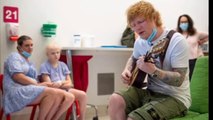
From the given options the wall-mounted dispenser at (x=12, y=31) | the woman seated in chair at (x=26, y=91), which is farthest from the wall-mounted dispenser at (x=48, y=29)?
the woman seated in chair at (x=26, y=91)

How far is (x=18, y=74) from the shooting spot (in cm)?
267

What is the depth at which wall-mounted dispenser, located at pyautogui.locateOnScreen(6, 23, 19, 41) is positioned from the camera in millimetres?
3057

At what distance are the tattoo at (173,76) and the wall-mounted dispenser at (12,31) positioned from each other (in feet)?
6.75

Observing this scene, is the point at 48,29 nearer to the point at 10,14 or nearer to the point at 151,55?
the point at 10,14

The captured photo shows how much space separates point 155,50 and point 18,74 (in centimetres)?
159

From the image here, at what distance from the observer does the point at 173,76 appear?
57.9 inches

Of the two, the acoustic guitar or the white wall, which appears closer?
the acoustic guitar

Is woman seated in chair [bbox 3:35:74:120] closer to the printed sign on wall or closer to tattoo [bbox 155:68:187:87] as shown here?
the printed sign on wall

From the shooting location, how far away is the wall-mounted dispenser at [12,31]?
3.06 metres

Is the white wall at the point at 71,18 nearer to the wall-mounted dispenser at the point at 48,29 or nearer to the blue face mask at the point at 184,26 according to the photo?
the wall-mounted dispenser at the point at 48,29

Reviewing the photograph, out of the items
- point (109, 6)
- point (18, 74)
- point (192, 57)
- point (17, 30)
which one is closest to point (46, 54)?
point (17, 30)

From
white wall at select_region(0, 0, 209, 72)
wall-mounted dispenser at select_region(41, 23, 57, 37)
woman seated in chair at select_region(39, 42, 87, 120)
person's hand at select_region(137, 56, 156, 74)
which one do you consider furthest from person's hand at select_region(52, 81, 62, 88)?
person's hand at select_region(137, 56, 156, 74)

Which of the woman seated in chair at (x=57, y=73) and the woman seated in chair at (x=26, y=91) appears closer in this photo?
the woman seated in chair at (x=26, y=91)

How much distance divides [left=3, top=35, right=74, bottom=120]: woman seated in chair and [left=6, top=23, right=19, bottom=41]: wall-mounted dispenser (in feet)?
0.84
